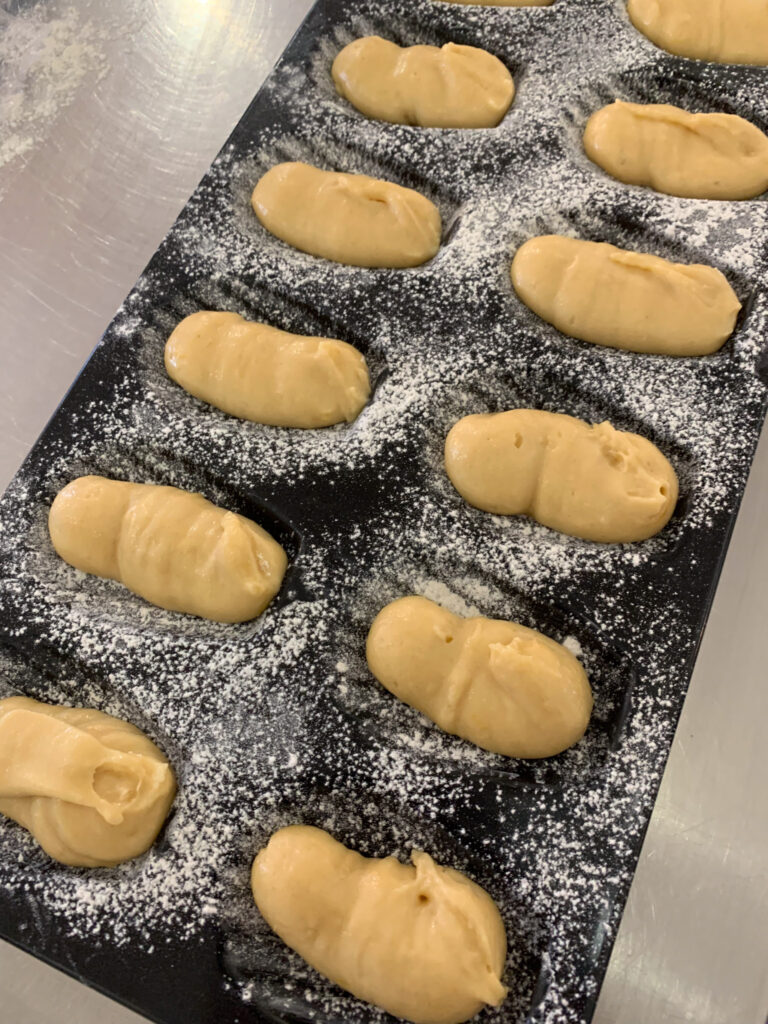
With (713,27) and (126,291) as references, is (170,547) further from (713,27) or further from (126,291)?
(713,27)

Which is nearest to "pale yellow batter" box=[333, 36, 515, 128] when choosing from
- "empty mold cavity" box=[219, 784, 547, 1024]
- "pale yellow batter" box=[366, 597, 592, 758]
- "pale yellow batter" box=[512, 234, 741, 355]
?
"pale yellow batter" box=[512, 234, 741, 355]

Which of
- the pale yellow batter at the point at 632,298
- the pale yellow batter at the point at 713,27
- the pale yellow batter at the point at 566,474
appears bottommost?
the pale yellow batter at the point at 566,474

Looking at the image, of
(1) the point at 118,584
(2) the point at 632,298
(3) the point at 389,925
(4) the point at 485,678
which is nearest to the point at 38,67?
(1) the point at 118,584

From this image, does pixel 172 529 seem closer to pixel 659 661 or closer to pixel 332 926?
pixel 332 926

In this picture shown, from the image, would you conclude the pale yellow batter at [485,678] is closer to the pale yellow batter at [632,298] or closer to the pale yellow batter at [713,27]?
the pale yellow batter at [632,298]

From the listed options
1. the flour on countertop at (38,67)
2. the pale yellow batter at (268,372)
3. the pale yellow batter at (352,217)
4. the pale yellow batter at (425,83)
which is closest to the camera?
the pale yellow batter at (268,372)

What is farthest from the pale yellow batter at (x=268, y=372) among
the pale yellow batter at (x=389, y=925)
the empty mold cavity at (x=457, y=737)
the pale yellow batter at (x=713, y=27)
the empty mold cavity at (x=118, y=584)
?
the pale yellow batter at (x=713, y=27)

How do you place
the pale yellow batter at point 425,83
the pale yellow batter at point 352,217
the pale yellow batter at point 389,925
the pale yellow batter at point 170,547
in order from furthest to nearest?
Answer: the pale yellow batter at point 425,83 → the pale yellow batter at point 352,217 → the pale yellow batter at point 170,547 → the pale yellow batter at point 389,925

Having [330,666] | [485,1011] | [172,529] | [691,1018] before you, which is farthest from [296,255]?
[691,1018]
